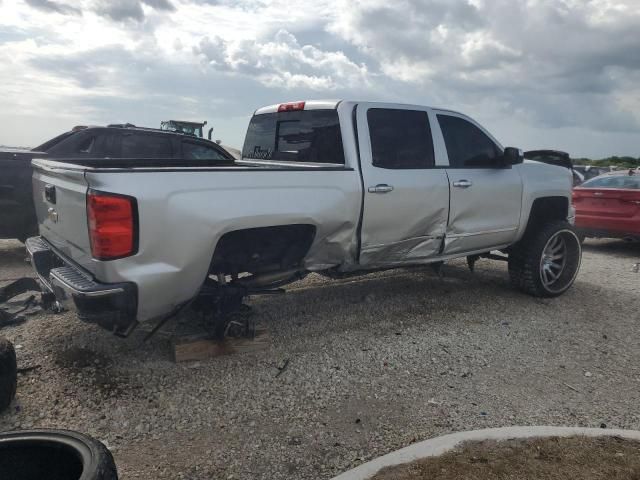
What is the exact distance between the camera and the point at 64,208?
3773 mm

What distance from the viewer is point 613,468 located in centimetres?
283

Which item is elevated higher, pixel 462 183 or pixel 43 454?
pixel 462 183

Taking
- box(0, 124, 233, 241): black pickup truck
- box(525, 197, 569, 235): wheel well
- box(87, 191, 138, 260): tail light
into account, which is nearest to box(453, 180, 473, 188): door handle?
box(525, 197, 569, 235): wheel well

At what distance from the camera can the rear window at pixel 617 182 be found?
987cm

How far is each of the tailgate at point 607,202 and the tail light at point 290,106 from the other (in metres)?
7.10

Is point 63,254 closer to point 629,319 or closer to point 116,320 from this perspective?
point 116,320

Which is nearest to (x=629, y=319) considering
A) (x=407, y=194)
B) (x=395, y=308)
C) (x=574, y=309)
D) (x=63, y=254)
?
(x=574, y=309)

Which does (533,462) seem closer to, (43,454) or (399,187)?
(43,454)

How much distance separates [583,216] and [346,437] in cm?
Answer: 859

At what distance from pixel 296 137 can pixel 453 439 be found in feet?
10.5

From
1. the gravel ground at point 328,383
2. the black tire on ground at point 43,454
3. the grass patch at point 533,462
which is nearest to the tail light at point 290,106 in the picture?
the gravel ground at point 328,383

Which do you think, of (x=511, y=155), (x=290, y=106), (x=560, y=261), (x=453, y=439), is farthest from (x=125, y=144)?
(x=453, y=439)

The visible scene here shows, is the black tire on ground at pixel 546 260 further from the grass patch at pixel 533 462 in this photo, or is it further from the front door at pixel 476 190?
the grass patch at pixel 533 462

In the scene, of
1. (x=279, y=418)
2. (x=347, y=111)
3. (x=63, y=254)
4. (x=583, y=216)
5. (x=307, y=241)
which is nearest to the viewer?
(x=279, y=418)
